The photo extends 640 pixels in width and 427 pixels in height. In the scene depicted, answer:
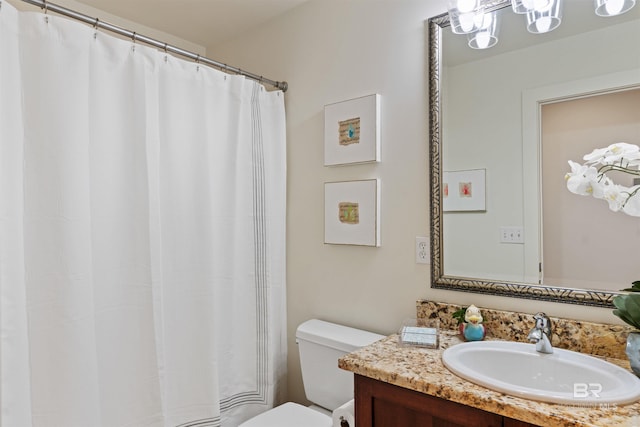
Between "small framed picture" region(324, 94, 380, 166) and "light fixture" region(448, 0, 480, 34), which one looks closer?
"light fixture" region(448, 0, 480, 34)

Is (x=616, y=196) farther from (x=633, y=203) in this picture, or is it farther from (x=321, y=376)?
(x=321, y=376)

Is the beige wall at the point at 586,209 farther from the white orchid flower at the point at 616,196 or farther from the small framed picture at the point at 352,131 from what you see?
the small framed picture at the point at 352,131

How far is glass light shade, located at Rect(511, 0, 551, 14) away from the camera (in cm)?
130

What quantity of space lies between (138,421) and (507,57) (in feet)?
6.47

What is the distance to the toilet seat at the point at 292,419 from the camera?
5.22 feet

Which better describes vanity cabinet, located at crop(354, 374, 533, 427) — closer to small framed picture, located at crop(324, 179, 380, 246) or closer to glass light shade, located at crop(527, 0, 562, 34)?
small framed picture, located at crop(324, 179, 380, 246)

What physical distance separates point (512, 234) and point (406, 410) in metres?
0.72

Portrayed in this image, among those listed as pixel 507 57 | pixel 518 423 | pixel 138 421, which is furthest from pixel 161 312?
pixel 507 57

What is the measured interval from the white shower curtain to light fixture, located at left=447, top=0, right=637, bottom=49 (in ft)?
3.31

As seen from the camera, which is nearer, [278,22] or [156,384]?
[156,384]

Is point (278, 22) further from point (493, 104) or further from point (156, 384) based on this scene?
point (156, 384)

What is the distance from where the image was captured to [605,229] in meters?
1.23

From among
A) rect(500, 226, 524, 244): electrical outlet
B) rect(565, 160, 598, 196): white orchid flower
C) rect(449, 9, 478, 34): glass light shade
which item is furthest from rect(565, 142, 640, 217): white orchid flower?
rect(449, 9, 478, 34): glass light shade

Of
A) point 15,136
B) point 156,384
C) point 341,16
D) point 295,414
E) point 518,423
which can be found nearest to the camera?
point 518,423
